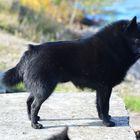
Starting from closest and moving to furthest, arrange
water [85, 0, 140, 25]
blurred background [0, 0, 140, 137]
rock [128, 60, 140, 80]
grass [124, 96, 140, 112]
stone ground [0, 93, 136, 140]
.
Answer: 1. stone ground [0, 93, 136, 140]
2. grass [124, 96, 140, 112]
3. blurred background [0, 0, 140, 137]
4. rock [128, 60, 140, 80]
5. water [85, 0, 140, 25]

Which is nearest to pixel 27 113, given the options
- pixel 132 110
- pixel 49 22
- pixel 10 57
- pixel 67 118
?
pixel 67 118

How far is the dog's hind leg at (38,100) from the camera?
6395 mm

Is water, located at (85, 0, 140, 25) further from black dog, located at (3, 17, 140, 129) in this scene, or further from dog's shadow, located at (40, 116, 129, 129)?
black dog, located at (3, 17, 140, 129)

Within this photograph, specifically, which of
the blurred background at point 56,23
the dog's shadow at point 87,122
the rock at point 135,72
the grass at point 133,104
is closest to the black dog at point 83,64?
the dog's shadow at point 87,122

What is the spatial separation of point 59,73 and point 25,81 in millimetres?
381

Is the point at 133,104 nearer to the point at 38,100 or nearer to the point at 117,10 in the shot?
the point at 38,100

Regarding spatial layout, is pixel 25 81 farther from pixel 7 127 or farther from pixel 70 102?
pixel 70 102

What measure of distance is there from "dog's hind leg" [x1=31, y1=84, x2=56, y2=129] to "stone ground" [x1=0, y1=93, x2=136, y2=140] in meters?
0.08

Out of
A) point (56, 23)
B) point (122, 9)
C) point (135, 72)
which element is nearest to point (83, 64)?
point (135, 72)

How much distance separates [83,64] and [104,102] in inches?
21.6

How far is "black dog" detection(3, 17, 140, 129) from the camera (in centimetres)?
639

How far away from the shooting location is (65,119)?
6.95 meters

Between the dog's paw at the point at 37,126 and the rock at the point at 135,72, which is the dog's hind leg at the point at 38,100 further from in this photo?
the rock at the point at 135,72

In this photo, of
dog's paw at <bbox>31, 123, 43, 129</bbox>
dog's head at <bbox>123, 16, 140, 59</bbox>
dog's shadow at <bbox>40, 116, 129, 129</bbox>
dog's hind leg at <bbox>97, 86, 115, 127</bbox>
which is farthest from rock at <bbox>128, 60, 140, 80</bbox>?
dog's paw at <bbox>31, 123, 43, 129</bbox>
